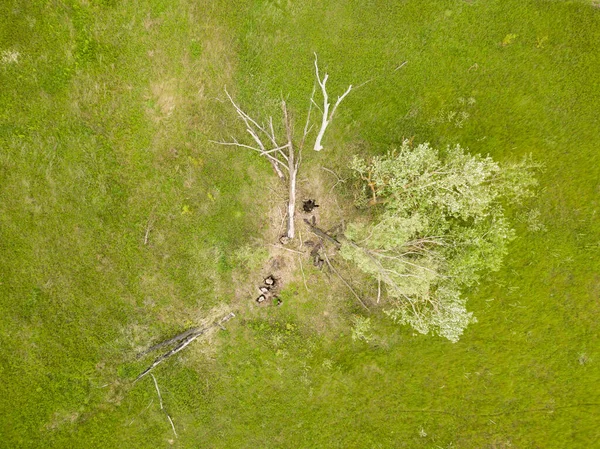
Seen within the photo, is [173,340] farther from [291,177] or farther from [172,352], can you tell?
[291,177]

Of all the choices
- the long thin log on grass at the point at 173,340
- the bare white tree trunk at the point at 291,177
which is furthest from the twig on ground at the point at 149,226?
the bare white tree trunk at the point at 291,177

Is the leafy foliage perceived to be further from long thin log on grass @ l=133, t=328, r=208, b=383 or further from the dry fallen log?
long thin log on grass @ l=133, t=328, r=208, b=383

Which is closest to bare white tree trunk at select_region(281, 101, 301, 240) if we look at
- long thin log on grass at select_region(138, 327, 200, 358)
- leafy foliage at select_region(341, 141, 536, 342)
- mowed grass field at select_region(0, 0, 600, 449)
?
mowed grass field at select_region(0, 0, 600, 449)

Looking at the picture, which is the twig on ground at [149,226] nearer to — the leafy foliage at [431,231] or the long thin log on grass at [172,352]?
the long thin log on grass at [172,352]

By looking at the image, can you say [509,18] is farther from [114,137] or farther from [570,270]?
[114,137]

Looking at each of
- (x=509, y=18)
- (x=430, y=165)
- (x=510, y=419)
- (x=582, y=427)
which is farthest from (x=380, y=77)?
(x=582, y=427)
